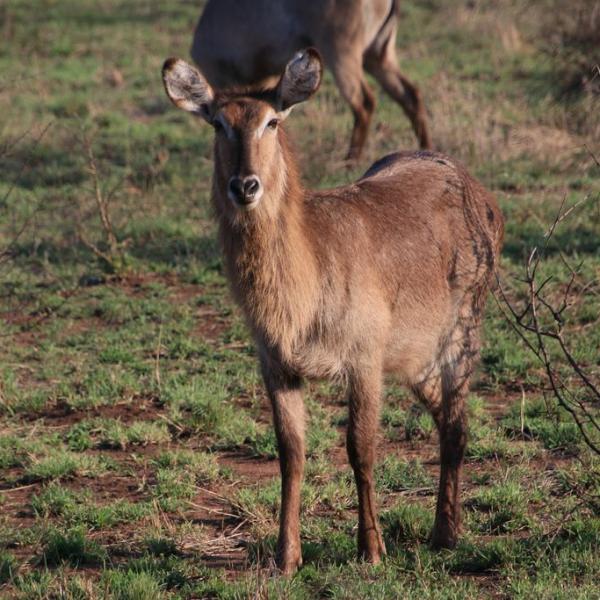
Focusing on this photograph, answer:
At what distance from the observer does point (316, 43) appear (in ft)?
34.6

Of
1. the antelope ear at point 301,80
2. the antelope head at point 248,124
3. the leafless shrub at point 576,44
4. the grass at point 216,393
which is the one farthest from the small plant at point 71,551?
the leafless shrub at point 576,44

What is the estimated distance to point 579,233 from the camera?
8.50 metres

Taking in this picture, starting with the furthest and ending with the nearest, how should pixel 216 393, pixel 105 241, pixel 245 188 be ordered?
pixel 105 241 < pixel 216 393 < pixel 245 188

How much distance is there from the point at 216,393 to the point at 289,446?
1842mm

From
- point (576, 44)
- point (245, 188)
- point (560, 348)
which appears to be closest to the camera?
point (245, 188)

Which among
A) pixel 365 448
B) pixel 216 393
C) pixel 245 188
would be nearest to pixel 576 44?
pixel 216 393

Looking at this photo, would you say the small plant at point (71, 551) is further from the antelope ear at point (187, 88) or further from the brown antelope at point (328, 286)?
the antelope ear at point (187, 88)

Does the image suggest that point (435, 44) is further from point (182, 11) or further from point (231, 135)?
point (231, 135)

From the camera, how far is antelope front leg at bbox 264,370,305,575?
4684 millimetres

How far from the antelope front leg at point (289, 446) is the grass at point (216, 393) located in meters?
0.16

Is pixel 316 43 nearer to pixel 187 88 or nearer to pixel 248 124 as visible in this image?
pixel 187 88

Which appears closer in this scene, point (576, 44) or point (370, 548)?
point (370, 548)

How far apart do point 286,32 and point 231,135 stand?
6250mm

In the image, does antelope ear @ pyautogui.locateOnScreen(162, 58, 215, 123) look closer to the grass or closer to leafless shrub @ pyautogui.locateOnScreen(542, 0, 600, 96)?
Result: the grass
